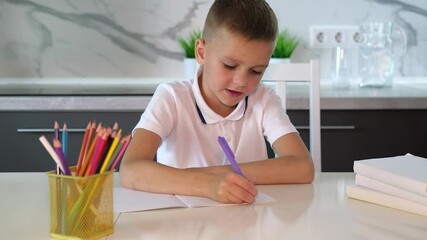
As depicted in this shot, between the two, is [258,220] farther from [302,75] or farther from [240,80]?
[302,75]

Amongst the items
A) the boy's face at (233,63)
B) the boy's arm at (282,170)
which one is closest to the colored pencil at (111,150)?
the boy's arm at (282,170)

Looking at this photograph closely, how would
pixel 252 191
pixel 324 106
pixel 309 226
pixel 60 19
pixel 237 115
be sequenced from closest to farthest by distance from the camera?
pixel 309 226 < pixel 252 191 < pixel 237 115 < pixel 324 106 < pixel 60 19

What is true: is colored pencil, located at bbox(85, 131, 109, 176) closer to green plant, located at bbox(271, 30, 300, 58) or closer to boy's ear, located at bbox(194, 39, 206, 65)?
boy's ear, located at bbox(194, 39, 206, 65)

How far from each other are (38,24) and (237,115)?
143cm

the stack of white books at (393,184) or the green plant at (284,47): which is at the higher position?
the green plant at (284,47)

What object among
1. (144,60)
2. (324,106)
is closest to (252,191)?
(324,106)

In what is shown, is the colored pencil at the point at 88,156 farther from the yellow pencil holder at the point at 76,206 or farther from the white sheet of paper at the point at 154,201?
the white sheet of paper at the point at 154,201

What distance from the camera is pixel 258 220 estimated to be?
1.12 meters

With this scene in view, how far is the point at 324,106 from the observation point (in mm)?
2297

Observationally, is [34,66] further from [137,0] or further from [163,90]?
[163,90]

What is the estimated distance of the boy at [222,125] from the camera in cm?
131

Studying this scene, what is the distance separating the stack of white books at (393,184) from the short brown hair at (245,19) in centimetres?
37

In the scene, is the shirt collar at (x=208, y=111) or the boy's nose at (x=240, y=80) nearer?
the boy's nose at (x=240, y=80)

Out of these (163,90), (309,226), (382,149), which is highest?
(163,90)
